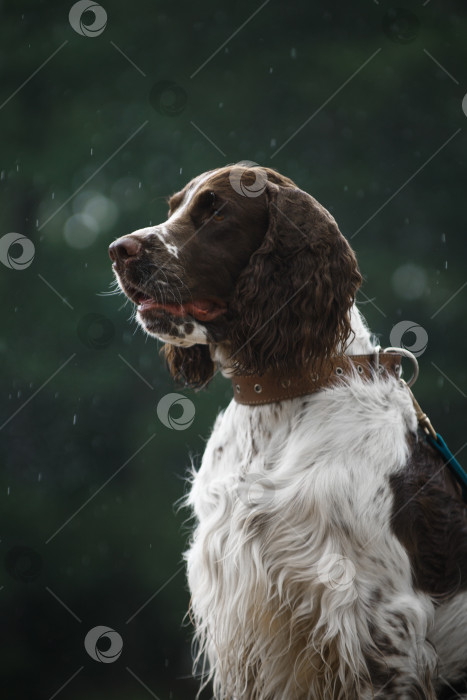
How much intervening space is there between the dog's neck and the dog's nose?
423mm

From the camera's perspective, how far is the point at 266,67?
6559mm

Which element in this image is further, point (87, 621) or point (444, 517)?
point (87, 621)

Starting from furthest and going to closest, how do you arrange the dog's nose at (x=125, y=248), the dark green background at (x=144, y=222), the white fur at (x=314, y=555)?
the dark green background at (x=144, y=222) → the dog's nose at (x=125, y=248) → the white fur at (x=314, y=555)

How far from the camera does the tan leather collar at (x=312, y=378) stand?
7.45 ft

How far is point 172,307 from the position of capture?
7.46 feet

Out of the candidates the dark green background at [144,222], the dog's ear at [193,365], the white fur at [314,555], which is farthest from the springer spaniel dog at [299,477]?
the dark green background at [144,222]

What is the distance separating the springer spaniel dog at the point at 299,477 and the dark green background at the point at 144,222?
131 inches

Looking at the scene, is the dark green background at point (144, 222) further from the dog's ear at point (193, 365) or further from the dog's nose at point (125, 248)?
the dog's nose at point (125, 248)

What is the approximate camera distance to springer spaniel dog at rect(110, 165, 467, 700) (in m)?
2.08

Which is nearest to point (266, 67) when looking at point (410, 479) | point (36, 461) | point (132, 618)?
point (36, 461)

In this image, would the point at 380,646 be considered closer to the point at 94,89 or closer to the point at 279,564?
the point at 279,564

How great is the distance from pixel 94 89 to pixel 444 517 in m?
5.47

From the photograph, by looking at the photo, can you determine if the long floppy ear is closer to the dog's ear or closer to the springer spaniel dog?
the springer spaniel dog

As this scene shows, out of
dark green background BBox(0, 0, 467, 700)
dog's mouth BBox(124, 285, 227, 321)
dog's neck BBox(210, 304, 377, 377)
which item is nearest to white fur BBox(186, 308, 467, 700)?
dog's neck BBox(210, 304, 377, 377)
